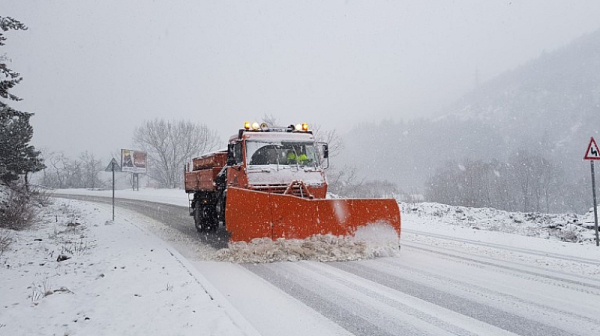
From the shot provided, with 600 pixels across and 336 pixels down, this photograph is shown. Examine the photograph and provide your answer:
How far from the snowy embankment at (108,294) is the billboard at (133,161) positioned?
3776 cm

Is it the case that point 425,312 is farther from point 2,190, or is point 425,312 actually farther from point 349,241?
point 2,190

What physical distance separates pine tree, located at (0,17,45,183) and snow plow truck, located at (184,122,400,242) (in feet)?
16.7

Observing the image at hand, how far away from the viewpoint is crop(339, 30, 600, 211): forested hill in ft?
311

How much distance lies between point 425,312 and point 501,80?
22472 centimetres

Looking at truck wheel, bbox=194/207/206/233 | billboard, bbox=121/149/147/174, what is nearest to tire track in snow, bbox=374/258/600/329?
truck wheel, bbox=194/207/206/233

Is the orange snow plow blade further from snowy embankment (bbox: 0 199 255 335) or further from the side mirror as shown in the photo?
the side mirror

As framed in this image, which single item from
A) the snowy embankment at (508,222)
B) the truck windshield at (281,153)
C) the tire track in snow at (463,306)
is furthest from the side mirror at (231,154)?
the snowy embankment at (508,222)

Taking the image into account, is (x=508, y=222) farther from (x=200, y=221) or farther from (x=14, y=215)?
(x=14, y=215)

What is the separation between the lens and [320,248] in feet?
21.4

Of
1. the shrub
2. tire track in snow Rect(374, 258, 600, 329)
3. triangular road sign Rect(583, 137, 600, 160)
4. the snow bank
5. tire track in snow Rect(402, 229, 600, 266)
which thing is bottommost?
tire track in snow Rect(402, 229, 600, 266)

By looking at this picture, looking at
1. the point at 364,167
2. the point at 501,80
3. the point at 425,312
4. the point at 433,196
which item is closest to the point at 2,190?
the point at 425,312

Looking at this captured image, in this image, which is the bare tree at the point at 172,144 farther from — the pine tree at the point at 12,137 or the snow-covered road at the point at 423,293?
the snow-covered road at the point at 423,293

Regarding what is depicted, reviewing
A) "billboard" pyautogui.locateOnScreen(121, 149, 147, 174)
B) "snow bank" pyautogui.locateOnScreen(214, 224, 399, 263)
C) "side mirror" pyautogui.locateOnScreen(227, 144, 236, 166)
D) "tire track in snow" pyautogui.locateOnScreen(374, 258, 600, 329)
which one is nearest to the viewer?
"tire track in snow" pyautogui.locateOnScreen(374, 258, 600, 329)

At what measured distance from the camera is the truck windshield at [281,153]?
8555mm
